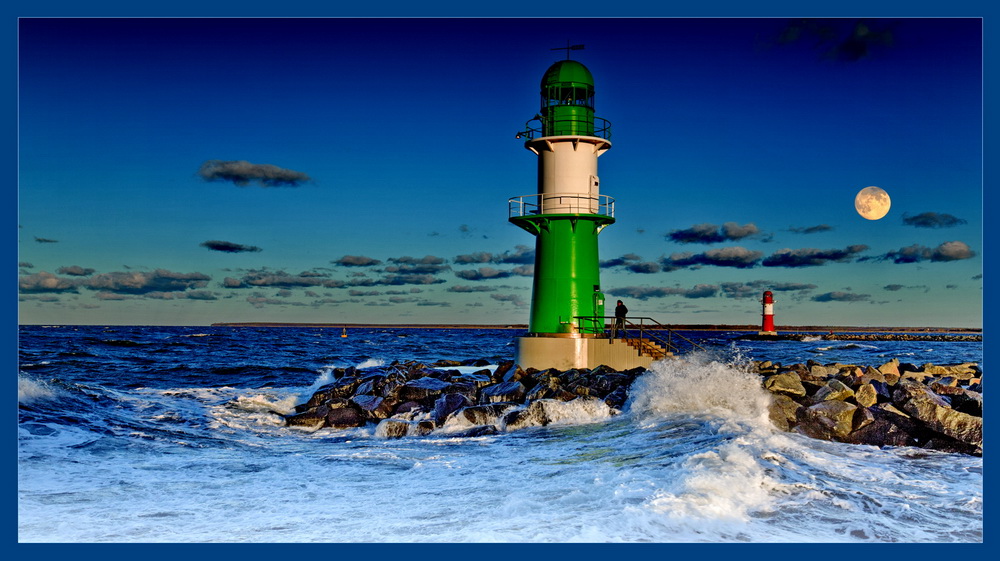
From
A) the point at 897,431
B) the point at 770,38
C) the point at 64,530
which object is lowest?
the point at 64,530

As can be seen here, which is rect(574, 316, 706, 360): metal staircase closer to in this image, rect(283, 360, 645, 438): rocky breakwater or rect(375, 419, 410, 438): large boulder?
rect(283, 360, 645, 438): rocky breakwater

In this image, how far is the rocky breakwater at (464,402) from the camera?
35.8 feet

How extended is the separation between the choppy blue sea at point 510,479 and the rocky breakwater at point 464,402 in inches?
12.4

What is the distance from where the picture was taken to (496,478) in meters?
7.57

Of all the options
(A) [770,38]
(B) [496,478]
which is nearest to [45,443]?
(B) [496,478]

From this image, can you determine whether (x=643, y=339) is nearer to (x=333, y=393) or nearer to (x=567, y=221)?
(x=567, y=221)

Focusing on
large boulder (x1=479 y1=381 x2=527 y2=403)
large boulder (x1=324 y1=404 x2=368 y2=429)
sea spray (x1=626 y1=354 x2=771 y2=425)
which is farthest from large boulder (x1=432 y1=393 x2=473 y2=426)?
sea spray (x1=626 y1=354 x2=771 y2=425)

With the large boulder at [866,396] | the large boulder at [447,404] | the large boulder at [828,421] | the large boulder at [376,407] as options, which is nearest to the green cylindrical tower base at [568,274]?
the large boulder at [447,404]

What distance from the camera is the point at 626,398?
11.7 m

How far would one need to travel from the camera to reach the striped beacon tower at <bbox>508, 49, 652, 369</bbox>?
14.8 meters

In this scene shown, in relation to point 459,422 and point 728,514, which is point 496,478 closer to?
point 728,514

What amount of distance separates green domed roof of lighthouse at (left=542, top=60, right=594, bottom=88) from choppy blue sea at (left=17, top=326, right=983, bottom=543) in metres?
5.43

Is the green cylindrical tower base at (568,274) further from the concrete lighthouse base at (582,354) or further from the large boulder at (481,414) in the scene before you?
the large boulder at (481,414)

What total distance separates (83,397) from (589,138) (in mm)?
8884
